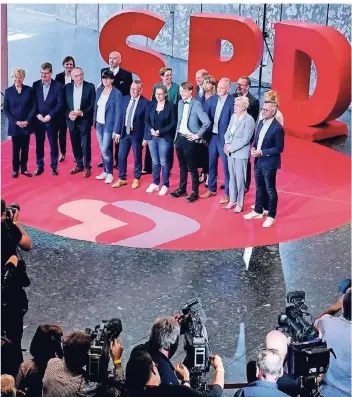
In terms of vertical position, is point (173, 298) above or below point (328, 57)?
below

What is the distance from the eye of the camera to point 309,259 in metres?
8.32

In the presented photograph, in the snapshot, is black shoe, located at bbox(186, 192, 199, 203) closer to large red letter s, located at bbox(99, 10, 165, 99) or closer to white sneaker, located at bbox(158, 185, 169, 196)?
white sneaker, located at bbox(158, 185, 169, 196)

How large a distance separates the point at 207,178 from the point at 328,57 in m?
2.65

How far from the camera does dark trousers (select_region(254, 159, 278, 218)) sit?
29.1ft

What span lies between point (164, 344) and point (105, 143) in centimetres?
533

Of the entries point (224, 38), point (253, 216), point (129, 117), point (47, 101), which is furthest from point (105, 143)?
point (224, 38)

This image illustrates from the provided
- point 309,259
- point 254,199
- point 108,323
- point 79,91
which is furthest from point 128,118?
point 108,323

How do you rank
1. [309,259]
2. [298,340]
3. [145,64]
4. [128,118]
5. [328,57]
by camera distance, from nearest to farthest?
[298,340], [309,259], [128,118], [328,57], [145,64]

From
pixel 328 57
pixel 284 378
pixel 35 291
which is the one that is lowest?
pixel 35 291

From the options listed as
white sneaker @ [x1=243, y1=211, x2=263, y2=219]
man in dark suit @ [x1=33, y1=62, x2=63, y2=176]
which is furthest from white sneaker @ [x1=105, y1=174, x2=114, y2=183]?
white sneaker @ [x1=243, y1=211, x2=263, y2=219]

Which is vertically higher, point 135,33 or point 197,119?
point 135,33

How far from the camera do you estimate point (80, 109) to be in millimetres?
10008

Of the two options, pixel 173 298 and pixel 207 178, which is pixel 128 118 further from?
pixel 173 298

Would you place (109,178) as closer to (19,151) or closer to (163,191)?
(163,191)
